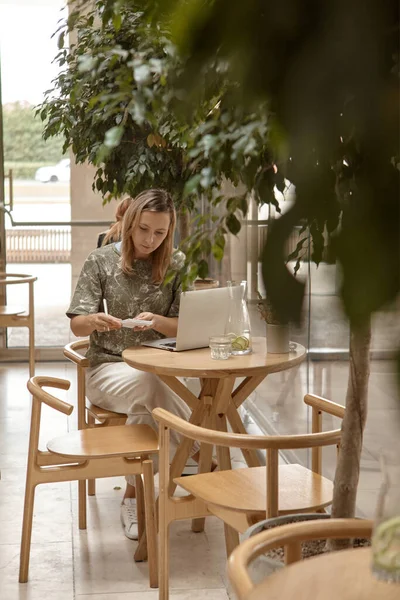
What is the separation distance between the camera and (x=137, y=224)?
414 centimetres

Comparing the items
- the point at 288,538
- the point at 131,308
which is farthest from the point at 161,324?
the point at 288,538

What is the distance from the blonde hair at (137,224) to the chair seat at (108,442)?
34.6 inches

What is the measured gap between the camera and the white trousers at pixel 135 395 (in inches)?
153

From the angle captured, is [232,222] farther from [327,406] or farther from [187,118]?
[327,406]

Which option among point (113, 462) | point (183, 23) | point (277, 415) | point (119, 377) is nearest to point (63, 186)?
point (277, 415)

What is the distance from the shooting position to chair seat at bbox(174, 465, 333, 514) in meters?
2.62

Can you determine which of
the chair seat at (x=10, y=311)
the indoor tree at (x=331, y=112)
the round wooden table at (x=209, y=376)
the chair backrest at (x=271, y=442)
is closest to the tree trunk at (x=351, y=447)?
the chair backrest at (x=271, y=442)

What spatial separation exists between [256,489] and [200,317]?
1177 mm

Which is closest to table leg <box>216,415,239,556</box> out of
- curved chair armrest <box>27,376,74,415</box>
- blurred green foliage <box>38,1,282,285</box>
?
curved chair armrest <box>27,376,74,415</box>

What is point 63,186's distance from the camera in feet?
27.3

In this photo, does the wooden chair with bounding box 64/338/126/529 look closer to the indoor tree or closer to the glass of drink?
the glass of drink

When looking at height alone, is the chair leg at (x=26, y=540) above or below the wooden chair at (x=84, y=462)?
below

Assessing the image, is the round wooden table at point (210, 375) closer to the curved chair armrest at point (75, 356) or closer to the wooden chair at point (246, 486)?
the curved chair armrest at point (75, 356)

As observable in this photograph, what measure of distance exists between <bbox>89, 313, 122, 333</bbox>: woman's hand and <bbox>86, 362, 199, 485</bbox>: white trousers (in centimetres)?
23
